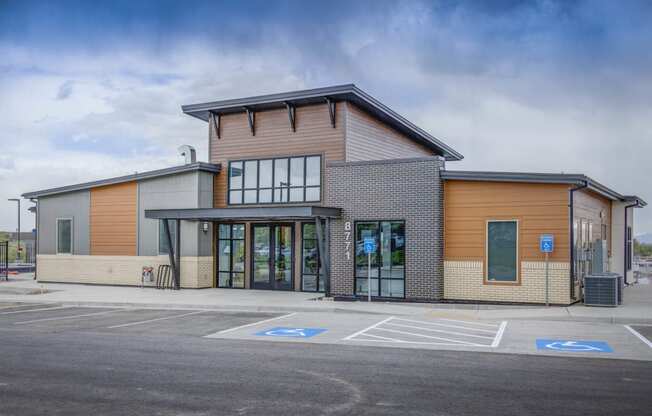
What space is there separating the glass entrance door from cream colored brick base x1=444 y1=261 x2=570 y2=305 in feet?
21.2

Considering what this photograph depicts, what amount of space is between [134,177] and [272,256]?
701 centimetres

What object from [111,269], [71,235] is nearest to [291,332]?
[111,269]

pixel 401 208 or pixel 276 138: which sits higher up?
pixel 276 138

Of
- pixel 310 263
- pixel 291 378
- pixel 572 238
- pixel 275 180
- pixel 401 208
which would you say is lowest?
pixel 291 378

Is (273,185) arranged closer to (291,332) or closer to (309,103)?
(309,103)

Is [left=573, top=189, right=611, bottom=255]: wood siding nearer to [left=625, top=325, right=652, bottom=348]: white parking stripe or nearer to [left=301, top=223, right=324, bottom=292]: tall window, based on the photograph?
[left=625, top=325, right=652, bottom=348]: white parking stripe

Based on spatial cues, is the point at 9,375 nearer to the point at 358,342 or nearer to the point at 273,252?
the point at 358,342

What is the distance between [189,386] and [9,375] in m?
3.02

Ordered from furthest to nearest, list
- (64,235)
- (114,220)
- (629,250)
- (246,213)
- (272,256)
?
1. (629,250)
2. (64,235)
3. (114,220)
4. (272,256)
5. (246,213)

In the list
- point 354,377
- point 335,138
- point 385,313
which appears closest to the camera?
point 354,377

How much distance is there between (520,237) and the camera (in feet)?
65.1

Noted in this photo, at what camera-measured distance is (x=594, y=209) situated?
24.2 metres

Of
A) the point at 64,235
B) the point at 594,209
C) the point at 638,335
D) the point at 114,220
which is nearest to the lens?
the point at 638,335

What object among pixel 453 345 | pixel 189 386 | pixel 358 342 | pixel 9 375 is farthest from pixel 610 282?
pixel 9 375
